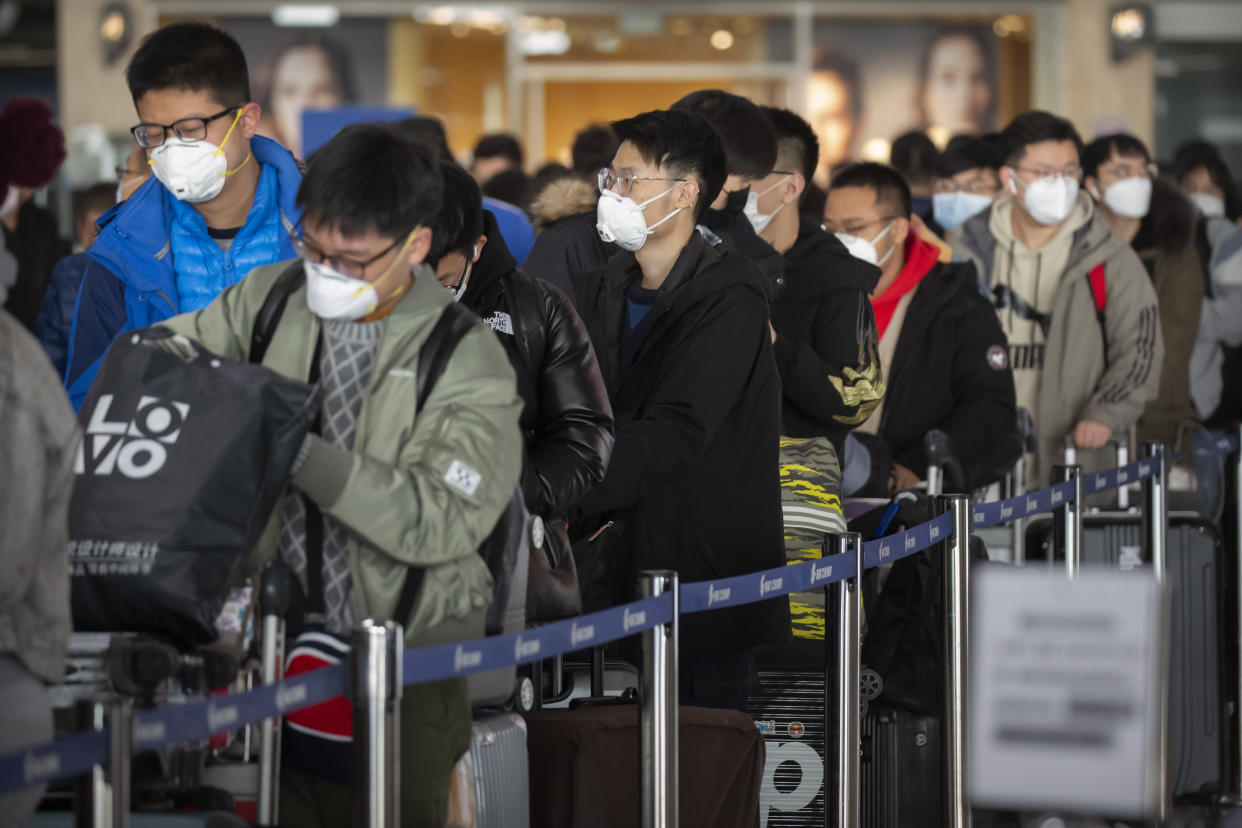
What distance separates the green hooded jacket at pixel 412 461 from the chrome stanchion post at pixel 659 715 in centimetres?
43

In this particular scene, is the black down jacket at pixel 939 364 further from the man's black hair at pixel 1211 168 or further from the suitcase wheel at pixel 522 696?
the man's black hair at pixel 1211 168

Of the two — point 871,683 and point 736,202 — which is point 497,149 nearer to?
point 736,202

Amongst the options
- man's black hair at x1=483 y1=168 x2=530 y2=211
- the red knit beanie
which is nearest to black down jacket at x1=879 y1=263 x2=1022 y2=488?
man's black hair at x1=483 y1=168 x2=530 y2=211

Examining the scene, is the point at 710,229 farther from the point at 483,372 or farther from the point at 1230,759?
the point at 1230,759

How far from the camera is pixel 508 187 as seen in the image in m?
7.59

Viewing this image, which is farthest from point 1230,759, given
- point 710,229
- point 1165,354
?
point 710,229

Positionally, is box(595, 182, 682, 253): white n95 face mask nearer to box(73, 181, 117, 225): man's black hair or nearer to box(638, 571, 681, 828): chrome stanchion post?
box(638, 571, 681, 828): chrome stanchion post

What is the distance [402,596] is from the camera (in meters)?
2.95

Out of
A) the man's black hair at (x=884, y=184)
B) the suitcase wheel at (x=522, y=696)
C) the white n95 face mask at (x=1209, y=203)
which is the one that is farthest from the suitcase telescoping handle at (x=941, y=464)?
the white n95 face mask at (x=1209, y=203)

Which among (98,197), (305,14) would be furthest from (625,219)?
(305,14)

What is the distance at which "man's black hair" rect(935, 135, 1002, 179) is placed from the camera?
7852 mm

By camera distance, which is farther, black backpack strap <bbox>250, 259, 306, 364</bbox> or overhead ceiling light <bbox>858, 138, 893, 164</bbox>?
overhead ceiling light <bbox>858, 138, 893, 164</bbox>

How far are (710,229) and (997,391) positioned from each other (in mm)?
1718

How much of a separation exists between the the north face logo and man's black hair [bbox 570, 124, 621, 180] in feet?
13.3
